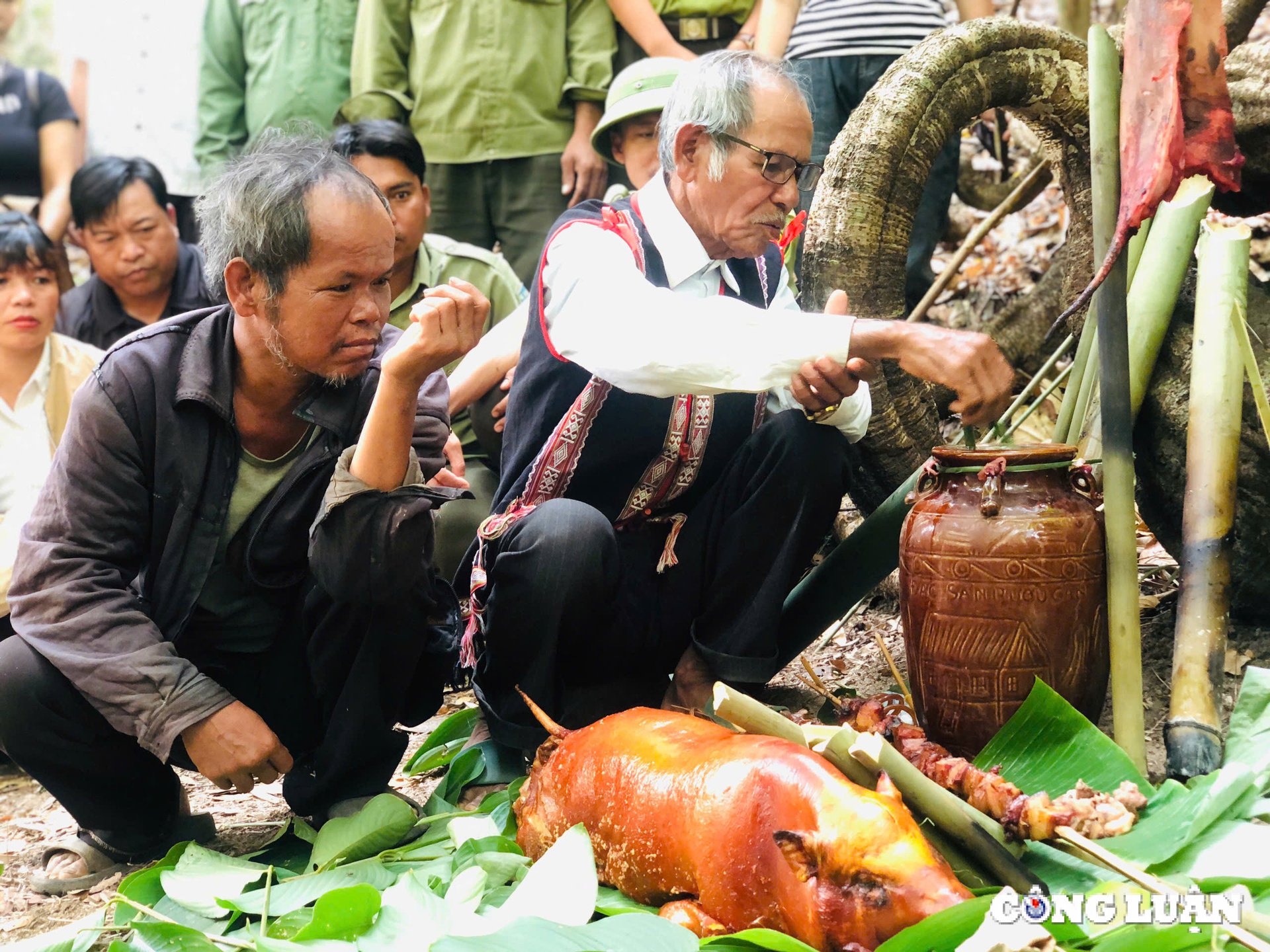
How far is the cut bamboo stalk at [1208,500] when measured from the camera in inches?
93.7

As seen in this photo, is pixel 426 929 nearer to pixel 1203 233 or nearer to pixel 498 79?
pixel 1203 233

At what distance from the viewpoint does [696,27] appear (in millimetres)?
4656

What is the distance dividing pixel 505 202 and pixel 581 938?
344 centimetres

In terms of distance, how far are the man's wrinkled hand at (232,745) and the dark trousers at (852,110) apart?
2.65m

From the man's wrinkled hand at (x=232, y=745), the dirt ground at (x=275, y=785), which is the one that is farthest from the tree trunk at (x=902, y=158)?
the man's wrinkled hand at (x=232, y=745)

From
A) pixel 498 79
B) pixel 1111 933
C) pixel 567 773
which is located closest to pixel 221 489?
pixel 567 773

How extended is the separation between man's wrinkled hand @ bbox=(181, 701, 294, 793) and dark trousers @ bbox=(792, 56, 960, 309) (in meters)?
2.65

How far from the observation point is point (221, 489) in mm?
2578

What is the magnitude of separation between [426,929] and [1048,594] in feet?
4.14

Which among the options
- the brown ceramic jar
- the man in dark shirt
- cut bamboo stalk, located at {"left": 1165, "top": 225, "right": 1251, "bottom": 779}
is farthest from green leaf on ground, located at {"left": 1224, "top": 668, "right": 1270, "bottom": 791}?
the man in dark shirt

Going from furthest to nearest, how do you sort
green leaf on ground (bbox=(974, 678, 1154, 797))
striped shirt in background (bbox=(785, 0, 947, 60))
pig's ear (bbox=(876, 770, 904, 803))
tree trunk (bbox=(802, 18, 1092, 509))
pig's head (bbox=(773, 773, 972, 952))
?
striped shirt in background (bbox=(785, 0, 947, 60)) < tree trunk (bbox=(802, 18, 1092, 509)) < green leaf on ground (bbox=(974, 678, 1154, 797)) < pig's ear (bbox=(876, 770, 904, 803)) < pig's head (bbox=(773, 773, 972, 952))

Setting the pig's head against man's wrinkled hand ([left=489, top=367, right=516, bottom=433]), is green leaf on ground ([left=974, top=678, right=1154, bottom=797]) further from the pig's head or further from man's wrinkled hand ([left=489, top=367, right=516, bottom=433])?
man's wrinkled hand ([left=489, top=367, right=516, bottom=433])

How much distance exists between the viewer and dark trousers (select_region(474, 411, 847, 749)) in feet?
8.56

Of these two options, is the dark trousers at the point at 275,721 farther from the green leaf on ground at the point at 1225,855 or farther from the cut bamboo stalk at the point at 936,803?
the green leaf on ground at the point at 1225,855
